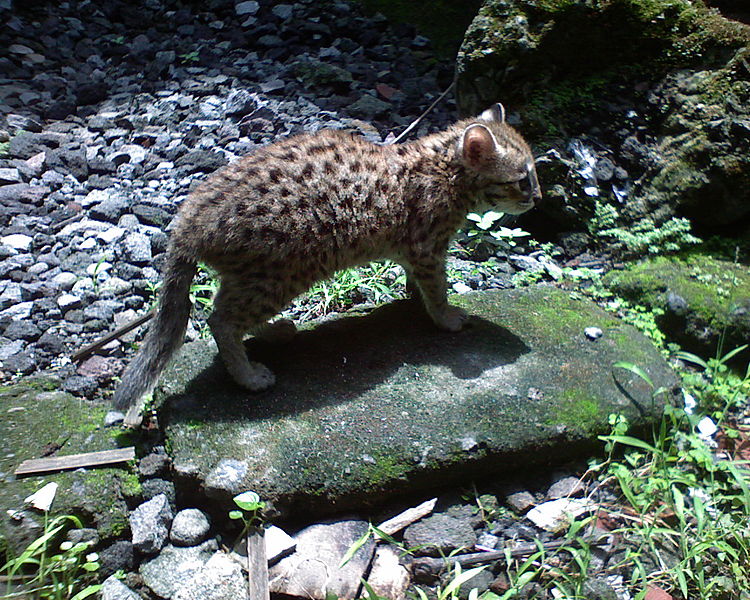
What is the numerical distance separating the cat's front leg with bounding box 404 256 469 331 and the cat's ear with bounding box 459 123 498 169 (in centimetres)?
65

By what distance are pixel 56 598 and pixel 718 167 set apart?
5246mm

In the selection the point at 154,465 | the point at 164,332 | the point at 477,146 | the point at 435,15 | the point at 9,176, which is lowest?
the point at 154,465

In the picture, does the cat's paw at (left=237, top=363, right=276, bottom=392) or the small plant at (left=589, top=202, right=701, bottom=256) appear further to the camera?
the small plant at (left=589, top=202, right=701, bottom=256)

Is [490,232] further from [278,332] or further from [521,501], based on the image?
[521,501]

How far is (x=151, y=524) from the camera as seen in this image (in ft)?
11.4

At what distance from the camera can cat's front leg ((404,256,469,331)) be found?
13.9 ft

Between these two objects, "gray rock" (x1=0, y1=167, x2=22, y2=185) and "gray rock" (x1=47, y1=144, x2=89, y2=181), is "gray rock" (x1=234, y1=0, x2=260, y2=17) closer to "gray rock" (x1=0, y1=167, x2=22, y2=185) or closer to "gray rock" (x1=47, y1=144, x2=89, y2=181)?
"gray rock" (x1=47, y1=144, x2=89, y2=181)

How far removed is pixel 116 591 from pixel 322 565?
1011mm

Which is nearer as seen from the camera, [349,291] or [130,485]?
[130,485]

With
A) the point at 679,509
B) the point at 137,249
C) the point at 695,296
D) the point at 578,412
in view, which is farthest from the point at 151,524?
the point at 695,296

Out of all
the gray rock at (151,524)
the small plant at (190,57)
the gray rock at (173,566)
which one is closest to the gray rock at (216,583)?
the gray rock at (173,566)

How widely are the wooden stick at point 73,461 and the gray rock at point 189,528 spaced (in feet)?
1.69

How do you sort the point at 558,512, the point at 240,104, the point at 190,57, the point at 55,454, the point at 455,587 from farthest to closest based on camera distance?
the point at 190,57, the point at 240,104, the point at 55,454, the point at 558,512, the point at 455,587

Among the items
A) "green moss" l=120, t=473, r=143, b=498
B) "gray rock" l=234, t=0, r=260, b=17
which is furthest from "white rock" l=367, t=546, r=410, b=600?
"gray rock" l=234, t=0, r=260, b=17
